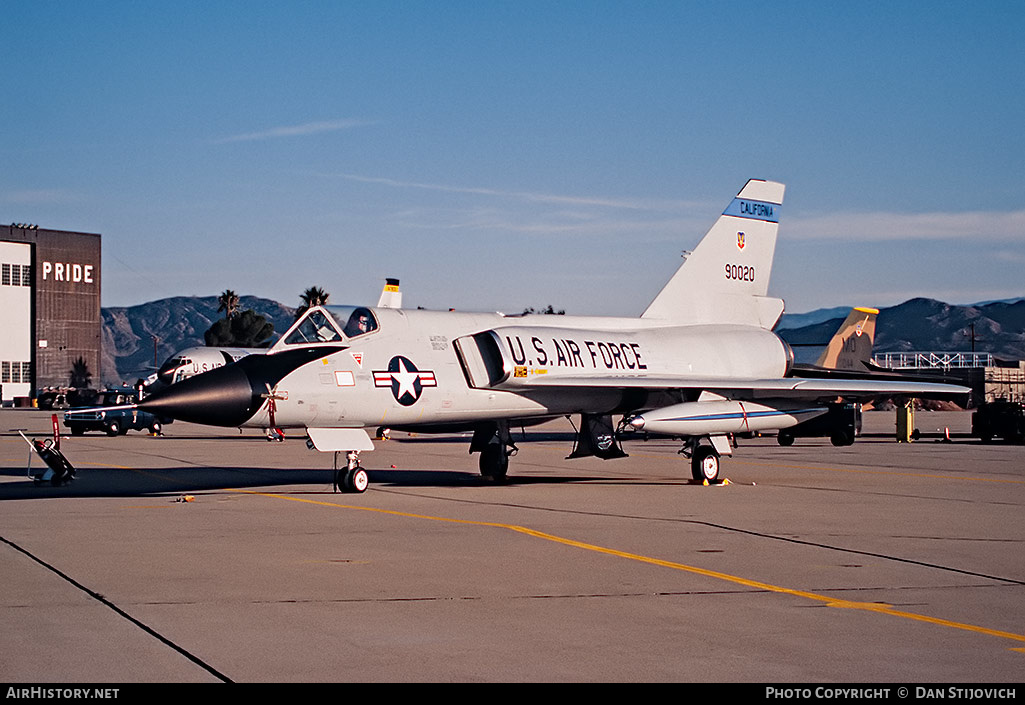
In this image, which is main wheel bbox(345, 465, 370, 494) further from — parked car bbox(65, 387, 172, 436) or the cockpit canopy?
parked car bbox(65, 387, 172, 436)

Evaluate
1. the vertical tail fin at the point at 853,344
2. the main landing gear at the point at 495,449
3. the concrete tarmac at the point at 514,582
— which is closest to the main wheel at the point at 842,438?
the vertical tail fin at the point at 853,344

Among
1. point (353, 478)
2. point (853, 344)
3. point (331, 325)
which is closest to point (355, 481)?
point (353, 478)

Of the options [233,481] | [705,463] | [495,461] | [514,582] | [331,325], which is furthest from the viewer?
[233,481]

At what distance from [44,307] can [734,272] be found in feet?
285

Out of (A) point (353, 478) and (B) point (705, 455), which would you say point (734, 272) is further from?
(A) point (353, 478)

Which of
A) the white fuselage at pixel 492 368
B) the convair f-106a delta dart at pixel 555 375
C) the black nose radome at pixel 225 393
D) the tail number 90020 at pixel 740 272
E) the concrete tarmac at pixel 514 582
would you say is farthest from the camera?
the tail number 90020 at pixel 740 272

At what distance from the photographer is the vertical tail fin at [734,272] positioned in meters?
22.7

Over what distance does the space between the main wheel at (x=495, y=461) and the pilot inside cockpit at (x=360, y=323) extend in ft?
11.6

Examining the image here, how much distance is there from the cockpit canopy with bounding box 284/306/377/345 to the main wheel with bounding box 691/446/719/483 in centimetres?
609

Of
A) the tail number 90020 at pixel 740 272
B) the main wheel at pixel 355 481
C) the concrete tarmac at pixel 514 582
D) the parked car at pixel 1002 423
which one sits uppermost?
the tail number 90020 at pixel 740 272

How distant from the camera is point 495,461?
2033cm

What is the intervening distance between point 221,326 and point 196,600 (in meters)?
107

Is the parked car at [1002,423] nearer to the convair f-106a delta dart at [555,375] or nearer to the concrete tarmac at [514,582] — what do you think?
the convair f-106a delta dart at [555,375]

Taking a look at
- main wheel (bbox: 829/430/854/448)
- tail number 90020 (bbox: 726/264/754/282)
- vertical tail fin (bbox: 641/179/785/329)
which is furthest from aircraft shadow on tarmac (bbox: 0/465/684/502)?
main wheel (bbox: 829/430/854/448)
